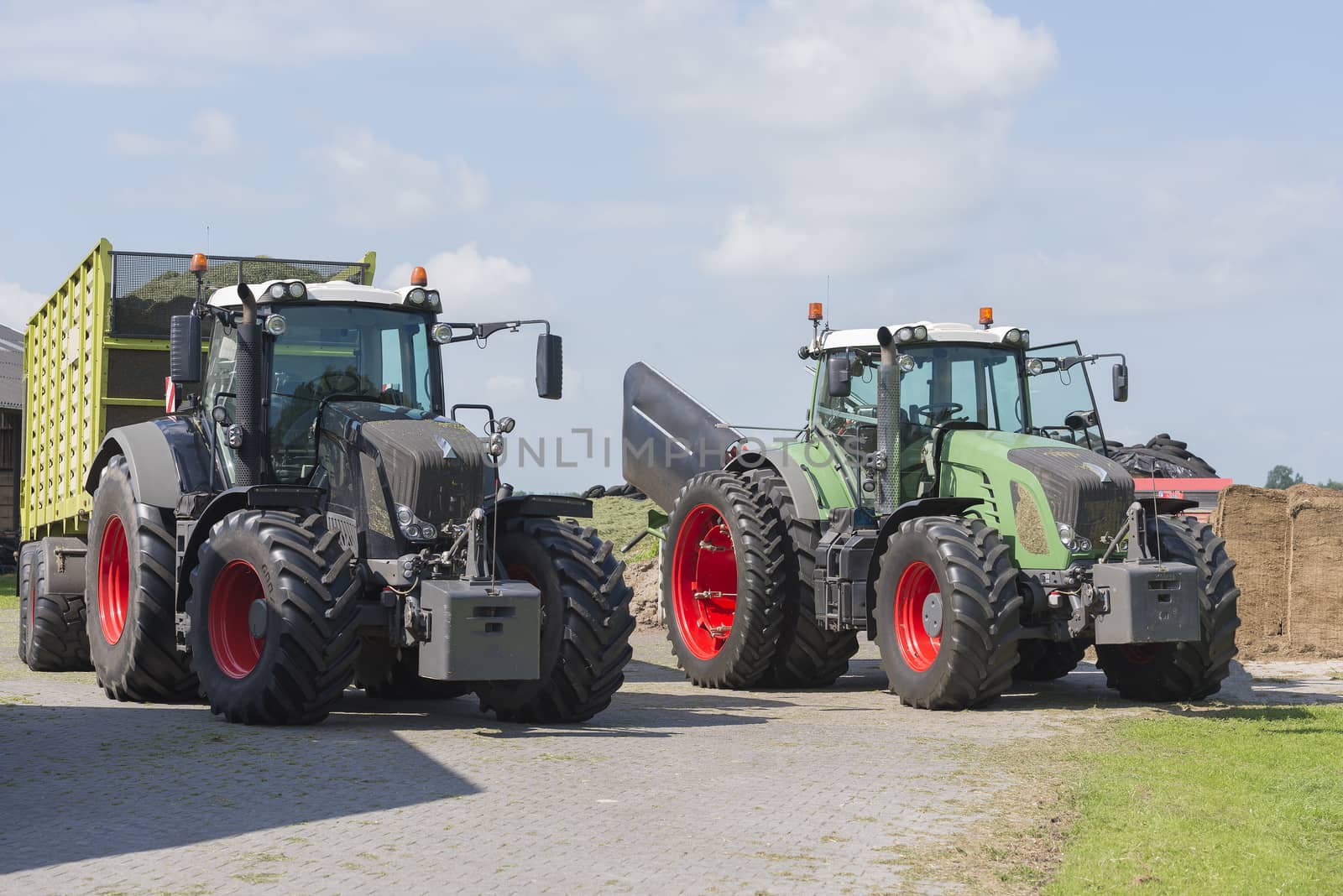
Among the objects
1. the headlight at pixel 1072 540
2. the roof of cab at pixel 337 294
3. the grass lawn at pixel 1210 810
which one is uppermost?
the roof of cab at pixel 337 294

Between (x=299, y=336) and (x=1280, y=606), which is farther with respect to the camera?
(x=1280, y=606)

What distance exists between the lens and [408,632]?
31.7 ft

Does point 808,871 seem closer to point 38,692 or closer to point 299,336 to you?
point 299,336

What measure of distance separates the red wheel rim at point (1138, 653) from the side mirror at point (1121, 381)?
2.25m

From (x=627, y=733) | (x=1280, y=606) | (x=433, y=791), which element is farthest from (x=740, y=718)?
(x=1280, y=606)

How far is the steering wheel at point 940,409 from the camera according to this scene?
523 inches

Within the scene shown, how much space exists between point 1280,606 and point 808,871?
458 inches

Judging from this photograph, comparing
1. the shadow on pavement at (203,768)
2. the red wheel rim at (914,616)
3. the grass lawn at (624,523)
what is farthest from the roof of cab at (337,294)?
the grass lawn at (624,523)

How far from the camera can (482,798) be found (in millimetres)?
7559

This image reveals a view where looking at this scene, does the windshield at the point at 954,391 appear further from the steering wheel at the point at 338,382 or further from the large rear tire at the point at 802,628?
the steering wheel at the point at 338,382

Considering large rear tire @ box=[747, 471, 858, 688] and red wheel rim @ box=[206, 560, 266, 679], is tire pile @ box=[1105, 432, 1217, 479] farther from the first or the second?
red wheel rim @ box=[206, 560, 266, 679]

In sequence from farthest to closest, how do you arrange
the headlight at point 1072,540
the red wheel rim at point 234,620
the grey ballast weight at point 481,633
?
the headlight at point 1072,540 → the red wheel rim at point 234,620 → the grey ballast weight at point 481,633

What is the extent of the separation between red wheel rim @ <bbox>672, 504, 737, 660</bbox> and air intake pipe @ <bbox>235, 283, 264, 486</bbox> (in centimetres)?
462

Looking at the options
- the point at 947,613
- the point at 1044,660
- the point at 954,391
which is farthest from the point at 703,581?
the point at 947,613
